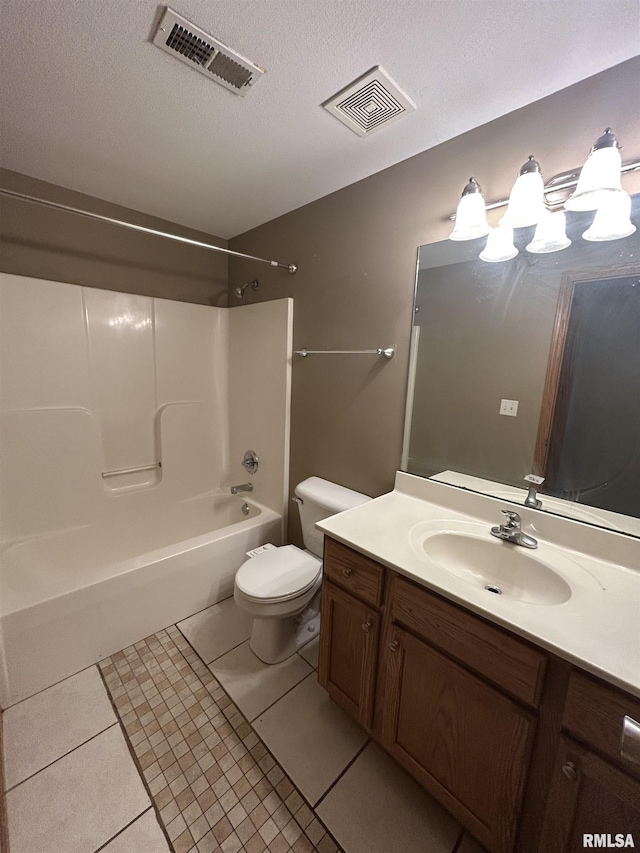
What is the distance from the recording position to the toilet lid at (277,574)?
150cm

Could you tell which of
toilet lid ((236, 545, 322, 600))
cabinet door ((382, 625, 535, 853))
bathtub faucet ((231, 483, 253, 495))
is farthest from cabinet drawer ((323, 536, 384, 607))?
bathtub faucet ((231, 483, 253, 495))

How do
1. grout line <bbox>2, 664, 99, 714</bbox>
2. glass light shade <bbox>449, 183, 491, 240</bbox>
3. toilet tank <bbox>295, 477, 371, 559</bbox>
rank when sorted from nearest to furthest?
glass light shade <bbox>449, 183, 491, 240</bbox>, grout line <bbox>2, 664, 99, 714</bbox>, toilet tank <bbox>295, 477, 371, 559</bbox>

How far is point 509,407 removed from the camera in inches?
50.8

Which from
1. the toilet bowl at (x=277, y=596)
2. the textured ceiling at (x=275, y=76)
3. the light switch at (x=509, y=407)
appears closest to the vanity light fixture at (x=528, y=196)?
the textured ceiling at (x=275, y=76)

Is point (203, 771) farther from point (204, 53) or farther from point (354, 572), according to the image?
point (204, 53)

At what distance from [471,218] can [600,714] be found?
4.69 ft

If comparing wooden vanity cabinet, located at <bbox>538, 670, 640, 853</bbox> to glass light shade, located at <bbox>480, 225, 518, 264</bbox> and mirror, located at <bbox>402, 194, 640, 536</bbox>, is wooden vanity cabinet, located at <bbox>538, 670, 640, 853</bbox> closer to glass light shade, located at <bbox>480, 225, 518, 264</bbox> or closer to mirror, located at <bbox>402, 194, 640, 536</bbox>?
mirror, located at <bbox>402, 194, 640, 536</bbox>

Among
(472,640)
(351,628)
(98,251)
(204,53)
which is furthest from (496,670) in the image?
(98,251)

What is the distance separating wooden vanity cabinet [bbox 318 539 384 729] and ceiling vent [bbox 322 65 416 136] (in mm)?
1548

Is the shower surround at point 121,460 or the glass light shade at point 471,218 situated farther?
the shower surround at point 121,460

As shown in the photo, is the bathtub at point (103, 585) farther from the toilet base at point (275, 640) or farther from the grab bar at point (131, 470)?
the toilet base at point (275, 640)

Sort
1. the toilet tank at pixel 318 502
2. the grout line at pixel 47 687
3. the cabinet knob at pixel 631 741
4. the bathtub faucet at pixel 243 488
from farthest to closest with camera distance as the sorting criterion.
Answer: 1. the bathtub faucet at pixel 243 488
2. the toilet tank at pixel 318 502
3. the grout line at pixel 47 687
4. the cabinet knob at pixel 631 741

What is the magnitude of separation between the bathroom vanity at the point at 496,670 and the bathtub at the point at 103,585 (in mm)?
917

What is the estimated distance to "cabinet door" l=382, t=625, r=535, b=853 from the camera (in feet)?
2.72
